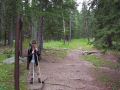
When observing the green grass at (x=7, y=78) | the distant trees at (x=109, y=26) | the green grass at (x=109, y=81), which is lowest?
the green grass at (x=109, y=81)

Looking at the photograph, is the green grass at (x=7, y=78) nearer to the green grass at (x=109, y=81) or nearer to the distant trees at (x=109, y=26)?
the green grass at (x=109, y=81)

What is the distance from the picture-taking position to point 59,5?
71.8 ft

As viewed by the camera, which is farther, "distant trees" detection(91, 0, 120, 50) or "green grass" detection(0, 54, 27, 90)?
"distant trees" detection(91, 0, 120, 50)

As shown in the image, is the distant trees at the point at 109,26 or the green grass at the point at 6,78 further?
the distant trees at the point at 109,26

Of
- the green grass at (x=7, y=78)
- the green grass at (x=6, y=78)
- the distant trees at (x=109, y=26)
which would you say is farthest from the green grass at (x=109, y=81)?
the green grass at (x=6, y=78)

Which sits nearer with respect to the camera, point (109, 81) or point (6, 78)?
point (6, 78)

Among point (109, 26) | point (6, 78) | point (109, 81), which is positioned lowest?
point (109, 81)

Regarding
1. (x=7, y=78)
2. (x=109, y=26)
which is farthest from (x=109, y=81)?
(x=7, y=78)

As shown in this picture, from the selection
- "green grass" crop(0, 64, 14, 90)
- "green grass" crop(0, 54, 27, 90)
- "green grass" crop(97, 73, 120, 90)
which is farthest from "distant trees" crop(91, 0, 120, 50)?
"green grass" crop(0, 64, 14, 90)

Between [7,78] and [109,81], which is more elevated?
[7,78]

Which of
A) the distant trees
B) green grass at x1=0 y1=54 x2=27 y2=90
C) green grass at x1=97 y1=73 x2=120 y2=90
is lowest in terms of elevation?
green grass at x1=97 y1=73 x2=120 y2=90

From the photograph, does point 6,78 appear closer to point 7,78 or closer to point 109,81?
point 7,78

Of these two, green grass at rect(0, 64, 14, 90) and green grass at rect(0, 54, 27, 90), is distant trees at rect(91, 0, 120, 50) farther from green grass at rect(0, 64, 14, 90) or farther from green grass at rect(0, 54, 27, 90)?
green grass at rect(0, 64, 14, 90)

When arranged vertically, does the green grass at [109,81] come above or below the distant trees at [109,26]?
below
